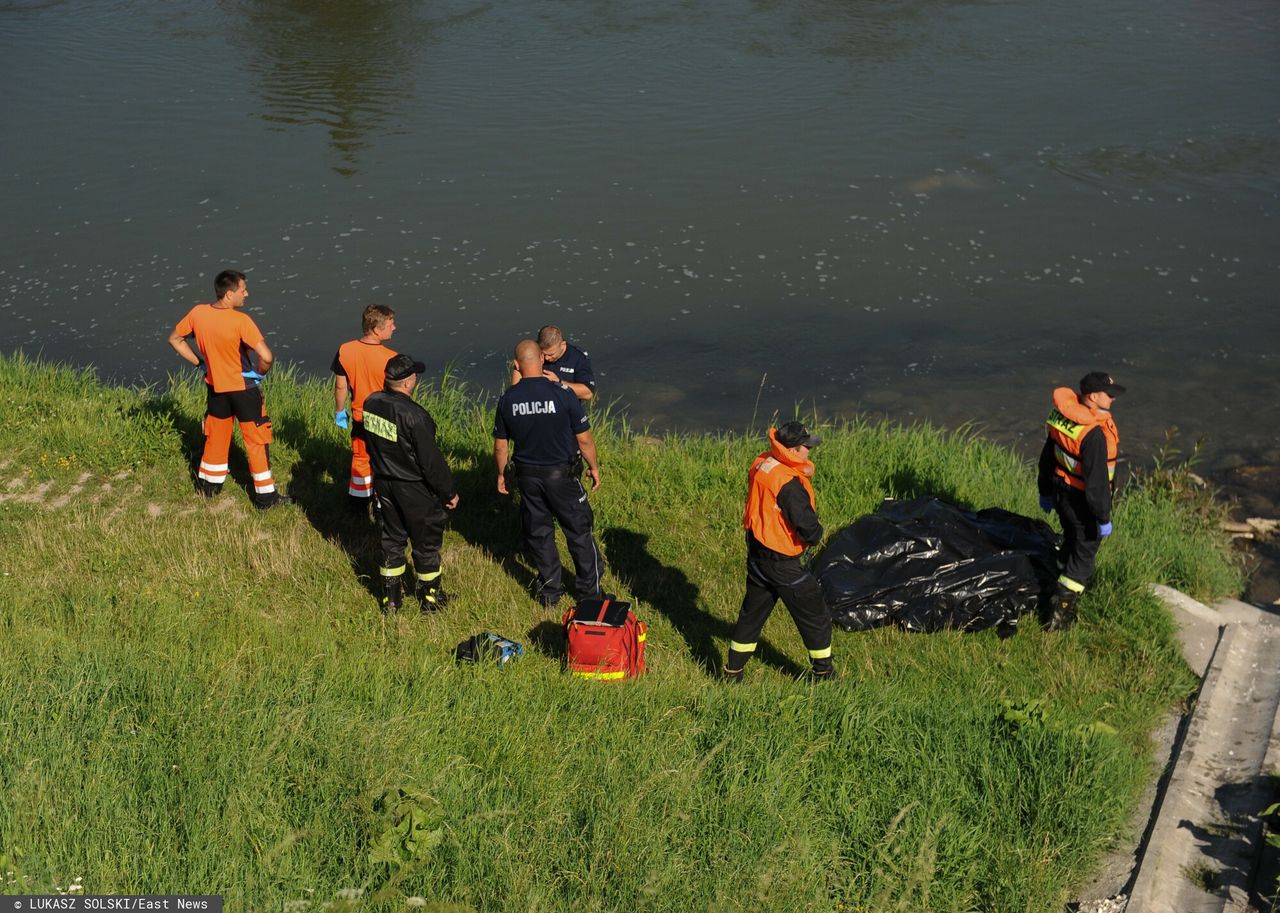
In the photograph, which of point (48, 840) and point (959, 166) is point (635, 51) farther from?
point (48, 840)

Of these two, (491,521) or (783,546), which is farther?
(491,521)

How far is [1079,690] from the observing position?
8.04 metres

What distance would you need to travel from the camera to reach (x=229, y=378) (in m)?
9.48

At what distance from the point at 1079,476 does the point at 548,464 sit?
3.50 meters

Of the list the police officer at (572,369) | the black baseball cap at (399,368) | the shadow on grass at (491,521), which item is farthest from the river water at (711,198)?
the black baseball cap at (399,368)

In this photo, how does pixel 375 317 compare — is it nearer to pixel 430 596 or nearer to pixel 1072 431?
pixel 430 596

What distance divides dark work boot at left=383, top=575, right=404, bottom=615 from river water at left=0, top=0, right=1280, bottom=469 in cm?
592

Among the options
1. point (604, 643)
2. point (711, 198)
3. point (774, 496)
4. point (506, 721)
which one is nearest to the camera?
point (506, 721)

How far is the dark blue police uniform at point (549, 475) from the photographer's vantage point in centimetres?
834

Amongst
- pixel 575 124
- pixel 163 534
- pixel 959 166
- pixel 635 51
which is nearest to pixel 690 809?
pixel 163 534

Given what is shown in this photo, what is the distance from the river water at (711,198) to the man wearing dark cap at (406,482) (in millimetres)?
5950

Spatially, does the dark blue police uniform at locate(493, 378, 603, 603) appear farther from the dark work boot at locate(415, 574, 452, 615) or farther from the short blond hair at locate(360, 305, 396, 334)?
the short blond hair at locate(360, 305, 396, 334)

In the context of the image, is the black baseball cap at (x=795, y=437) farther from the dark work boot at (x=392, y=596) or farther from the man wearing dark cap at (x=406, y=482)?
the dark work boot at (x=392, y=596)

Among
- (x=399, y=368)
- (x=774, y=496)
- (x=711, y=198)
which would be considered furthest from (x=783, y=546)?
(x=711, y=198)
